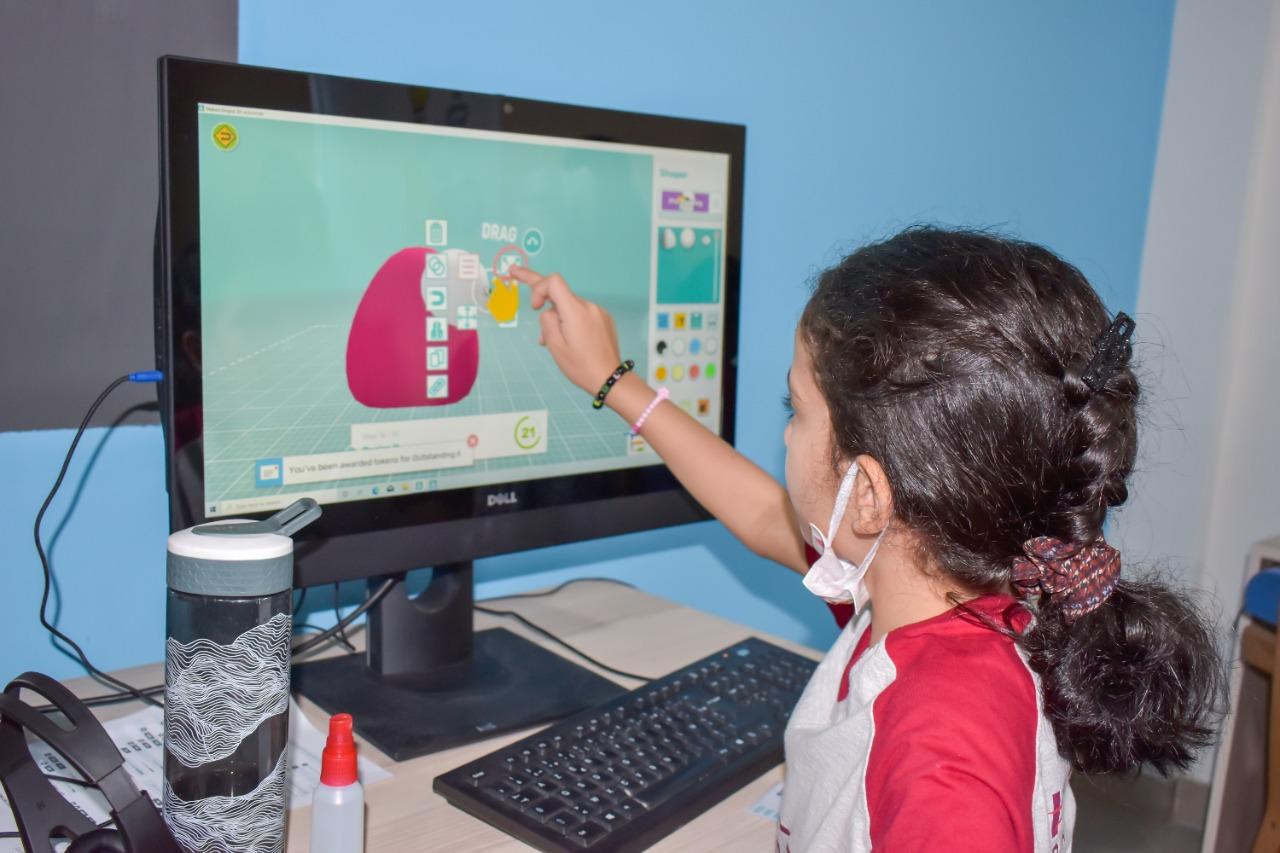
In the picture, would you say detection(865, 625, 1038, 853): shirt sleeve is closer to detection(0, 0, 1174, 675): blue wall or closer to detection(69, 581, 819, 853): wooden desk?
detection(69, 581, 819, 853): wooden desk

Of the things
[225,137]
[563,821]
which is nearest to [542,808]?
[563,821]

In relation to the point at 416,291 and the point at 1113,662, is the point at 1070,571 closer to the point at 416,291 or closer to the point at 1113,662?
the point at 1113,662

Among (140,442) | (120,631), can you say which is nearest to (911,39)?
(140,442)

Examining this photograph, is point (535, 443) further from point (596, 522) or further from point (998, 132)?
point (998, 132)

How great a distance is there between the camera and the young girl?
650 millimetres

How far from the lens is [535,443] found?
39.1 inches

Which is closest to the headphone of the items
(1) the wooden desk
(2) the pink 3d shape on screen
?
(1) the wooden desk

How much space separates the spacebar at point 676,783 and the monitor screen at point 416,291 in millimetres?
317

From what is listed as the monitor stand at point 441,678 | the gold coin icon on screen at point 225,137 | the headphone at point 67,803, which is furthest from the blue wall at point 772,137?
the headphone at point 67,803

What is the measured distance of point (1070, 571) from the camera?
68 cm

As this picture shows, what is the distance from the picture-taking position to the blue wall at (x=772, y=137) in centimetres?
100

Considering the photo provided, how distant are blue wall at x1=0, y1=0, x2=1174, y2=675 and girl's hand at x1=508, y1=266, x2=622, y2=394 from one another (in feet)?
1.12

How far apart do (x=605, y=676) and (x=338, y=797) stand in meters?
0.41

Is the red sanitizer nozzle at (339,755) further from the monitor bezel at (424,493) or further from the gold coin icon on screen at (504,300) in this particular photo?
the gold coin icon on screen at (504,300)
